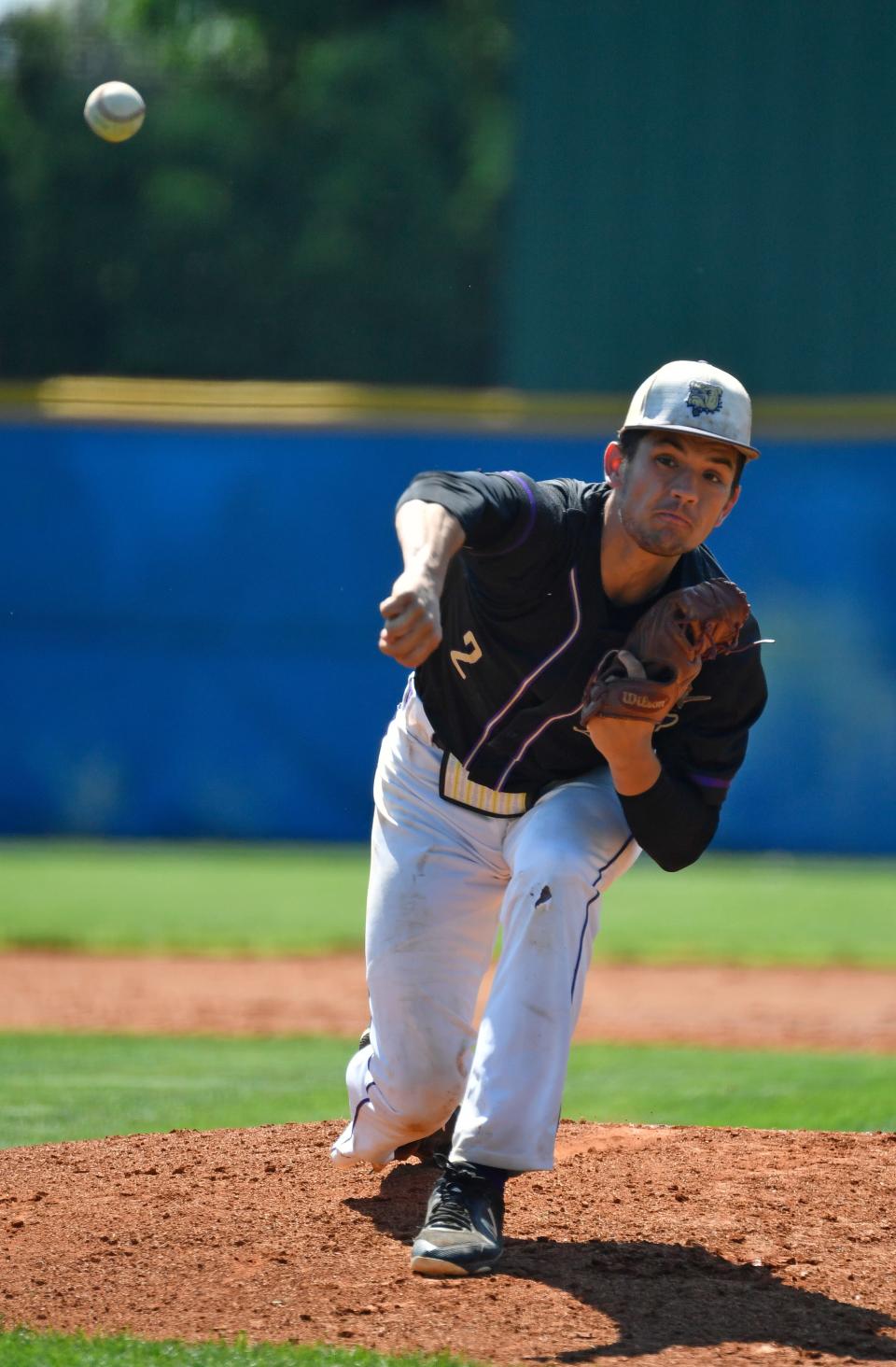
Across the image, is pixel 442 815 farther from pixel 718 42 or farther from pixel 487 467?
pixel 718 42

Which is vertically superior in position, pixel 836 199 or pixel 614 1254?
pixel 836 199

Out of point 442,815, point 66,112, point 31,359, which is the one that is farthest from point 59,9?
point 442,815

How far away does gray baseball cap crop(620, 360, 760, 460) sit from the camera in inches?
116

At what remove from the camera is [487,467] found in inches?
454

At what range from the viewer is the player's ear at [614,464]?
3100 mm

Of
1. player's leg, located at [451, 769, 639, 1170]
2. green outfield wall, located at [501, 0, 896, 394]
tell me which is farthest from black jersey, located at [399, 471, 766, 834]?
green outfield wall, located at [501, 0, 896, 394]

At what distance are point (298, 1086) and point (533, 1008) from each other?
8.04 ft

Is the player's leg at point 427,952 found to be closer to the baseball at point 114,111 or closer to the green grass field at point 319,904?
the baseball at point 114,111

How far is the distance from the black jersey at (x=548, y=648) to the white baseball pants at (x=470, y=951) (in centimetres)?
12

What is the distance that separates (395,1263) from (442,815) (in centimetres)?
82

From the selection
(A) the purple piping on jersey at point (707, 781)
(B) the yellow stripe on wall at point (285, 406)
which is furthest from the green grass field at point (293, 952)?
(B) the yellow stripe on wall at point (285, 406)

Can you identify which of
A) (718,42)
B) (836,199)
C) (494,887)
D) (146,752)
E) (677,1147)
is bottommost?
(146,752)

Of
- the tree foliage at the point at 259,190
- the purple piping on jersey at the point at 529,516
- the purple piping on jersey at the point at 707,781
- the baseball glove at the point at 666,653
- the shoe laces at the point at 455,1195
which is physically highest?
the tree foliage at the point at 259,190

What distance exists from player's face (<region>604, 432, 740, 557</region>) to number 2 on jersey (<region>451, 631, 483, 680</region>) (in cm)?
37
